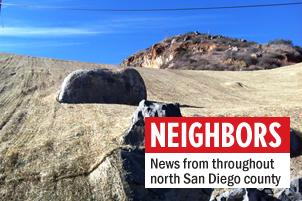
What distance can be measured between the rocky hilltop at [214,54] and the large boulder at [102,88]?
49567 mm

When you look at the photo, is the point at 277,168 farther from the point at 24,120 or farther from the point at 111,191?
the point at 24,120

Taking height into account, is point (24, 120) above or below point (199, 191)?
above

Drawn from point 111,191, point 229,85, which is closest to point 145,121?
point 111,191

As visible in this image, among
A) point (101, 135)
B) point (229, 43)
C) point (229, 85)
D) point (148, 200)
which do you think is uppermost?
point (229, 43)

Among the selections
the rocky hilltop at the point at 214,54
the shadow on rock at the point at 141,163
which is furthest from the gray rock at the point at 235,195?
the rocky hilltop at the point at 214,54

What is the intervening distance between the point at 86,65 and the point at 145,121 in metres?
32.5

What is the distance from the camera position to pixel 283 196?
52.4 ft

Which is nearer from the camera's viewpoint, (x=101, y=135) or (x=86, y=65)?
(x=101, y=135)

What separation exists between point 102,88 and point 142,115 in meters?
9.54

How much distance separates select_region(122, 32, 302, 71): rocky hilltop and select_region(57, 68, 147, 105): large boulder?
49.6 m

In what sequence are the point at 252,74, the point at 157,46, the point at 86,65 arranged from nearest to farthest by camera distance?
the point at 86,65 → the point at 252,74 → the point at 157,46

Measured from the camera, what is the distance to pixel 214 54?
88.6 meters

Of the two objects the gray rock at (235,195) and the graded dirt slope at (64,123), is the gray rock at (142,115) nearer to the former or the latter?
the graded dirt slope at (64,123)

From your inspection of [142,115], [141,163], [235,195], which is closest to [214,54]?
[142,115]
